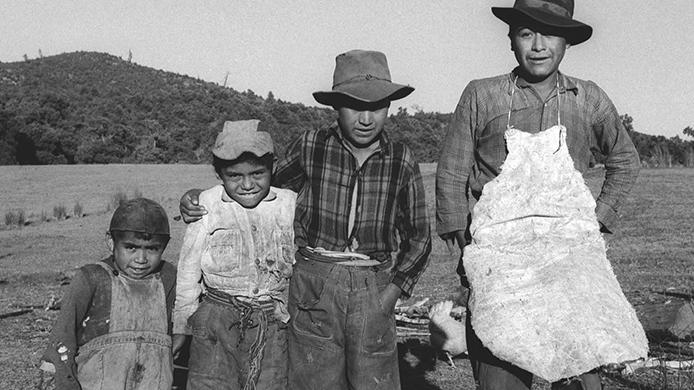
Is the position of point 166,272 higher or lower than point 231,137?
lower

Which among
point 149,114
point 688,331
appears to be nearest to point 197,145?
point 149,114

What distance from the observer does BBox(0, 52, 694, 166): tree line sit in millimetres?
33688

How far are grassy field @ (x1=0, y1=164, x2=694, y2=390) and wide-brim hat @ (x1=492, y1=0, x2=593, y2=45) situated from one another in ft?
5.24

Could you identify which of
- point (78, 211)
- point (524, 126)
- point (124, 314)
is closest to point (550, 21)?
point (524, 126)

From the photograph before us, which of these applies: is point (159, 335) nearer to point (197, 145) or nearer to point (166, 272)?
point (166, 272)

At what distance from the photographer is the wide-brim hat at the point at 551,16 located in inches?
114

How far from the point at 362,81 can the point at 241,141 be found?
1.94 ft

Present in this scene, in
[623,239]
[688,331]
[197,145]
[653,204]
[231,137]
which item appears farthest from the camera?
[197,145]

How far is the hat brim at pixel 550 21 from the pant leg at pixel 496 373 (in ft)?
3.86

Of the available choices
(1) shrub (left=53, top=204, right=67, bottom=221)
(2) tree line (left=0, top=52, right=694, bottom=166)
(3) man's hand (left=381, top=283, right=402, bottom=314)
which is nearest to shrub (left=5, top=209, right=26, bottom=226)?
(1) shrub (left=53, top=204, right=67, bottom=221)

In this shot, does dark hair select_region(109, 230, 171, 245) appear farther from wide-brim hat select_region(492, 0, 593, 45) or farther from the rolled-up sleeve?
wide-brim hat select_region(492, 0, 593, 45)

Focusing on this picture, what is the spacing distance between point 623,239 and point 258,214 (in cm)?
899

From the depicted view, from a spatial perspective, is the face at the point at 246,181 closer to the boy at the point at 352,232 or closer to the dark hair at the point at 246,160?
the dark hair at the point at 246,160

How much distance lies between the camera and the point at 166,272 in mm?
3309
